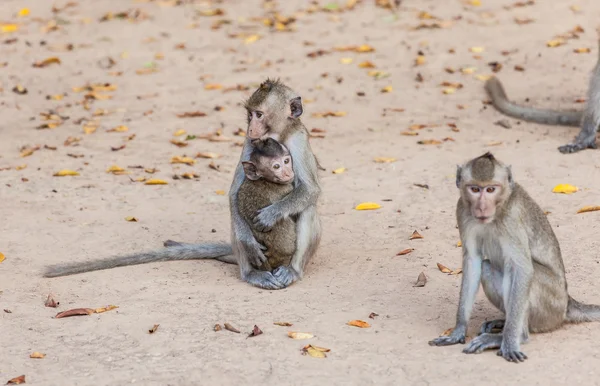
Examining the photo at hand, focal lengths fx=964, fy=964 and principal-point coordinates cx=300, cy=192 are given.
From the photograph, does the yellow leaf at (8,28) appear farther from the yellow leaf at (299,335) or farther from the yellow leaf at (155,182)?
the yellow leaf at (299,335)

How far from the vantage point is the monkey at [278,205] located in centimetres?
666

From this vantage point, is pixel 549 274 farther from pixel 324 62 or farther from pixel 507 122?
pixel 324 62

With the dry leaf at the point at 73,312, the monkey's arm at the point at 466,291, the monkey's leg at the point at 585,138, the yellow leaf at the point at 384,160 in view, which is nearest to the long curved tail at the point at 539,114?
the monkey's leg at the point at 585,138

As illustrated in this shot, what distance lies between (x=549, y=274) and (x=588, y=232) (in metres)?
2.03

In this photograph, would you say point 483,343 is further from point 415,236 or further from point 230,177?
point 230,177

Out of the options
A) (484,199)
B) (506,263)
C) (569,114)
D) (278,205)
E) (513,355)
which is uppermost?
(484,199)

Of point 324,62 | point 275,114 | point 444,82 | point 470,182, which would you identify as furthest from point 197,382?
point 324,62

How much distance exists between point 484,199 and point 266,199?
213cm

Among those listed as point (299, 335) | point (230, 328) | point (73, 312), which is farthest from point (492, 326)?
point (73, 312)

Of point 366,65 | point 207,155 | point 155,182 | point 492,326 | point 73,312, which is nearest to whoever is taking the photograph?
point 492,326

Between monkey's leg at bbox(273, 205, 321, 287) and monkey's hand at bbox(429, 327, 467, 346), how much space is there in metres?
1.53

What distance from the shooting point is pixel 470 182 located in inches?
198

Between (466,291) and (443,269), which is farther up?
(466,291)

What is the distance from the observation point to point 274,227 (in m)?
6.74
